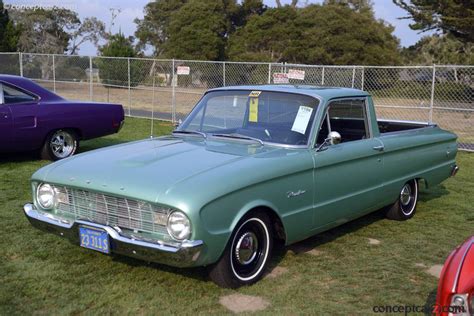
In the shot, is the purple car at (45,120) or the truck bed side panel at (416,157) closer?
the truck bed side panel at (416,157)

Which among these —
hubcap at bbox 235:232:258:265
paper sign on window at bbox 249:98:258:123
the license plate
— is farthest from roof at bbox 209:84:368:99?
the license plate

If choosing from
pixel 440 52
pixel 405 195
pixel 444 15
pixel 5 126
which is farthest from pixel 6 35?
pixel 405 195

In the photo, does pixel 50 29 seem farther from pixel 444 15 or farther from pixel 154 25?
pixel 444 15

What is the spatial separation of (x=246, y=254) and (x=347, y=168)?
138 cm

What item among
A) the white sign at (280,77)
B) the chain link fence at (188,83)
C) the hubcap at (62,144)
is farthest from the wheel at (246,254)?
the chain link fence at (188,83)

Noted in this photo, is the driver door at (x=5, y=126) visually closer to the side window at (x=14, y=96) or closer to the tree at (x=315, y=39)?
the side window at (x=14, y=96)

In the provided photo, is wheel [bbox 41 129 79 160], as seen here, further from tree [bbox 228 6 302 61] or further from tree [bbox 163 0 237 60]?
tree [bbox 163 0 237 60]

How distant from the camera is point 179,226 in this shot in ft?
11.5

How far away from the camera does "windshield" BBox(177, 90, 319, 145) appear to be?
15.0 ft

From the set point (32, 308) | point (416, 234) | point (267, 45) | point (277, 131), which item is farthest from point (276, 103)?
point (267, 45)

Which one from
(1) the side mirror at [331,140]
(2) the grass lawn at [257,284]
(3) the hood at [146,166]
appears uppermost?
(1) the side mirror at [331,140]

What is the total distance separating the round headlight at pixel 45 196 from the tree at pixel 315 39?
3573cm

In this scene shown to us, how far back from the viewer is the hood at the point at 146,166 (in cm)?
363

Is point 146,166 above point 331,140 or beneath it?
beneath
